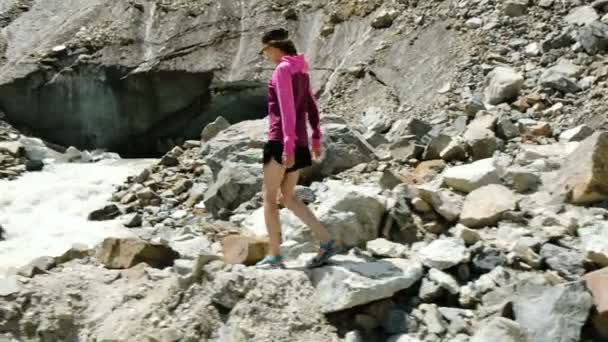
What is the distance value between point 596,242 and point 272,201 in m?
2.43

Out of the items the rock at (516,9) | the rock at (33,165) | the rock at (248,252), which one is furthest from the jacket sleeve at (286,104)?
the rock at (33,165)

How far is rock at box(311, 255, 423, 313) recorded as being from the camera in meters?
4.67

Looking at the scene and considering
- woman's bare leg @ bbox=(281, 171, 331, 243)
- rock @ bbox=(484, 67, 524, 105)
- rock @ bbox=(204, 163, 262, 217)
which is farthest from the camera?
rock @ bbox=(484, 67, 524, 105)

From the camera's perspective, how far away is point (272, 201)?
5.06m

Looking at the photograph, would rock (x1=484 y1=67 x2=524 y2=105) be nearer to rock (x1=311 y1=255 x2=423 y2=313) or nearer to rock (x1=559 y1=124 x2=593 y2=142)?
rock (x1=559 y1=124 x2=593 y2=142)

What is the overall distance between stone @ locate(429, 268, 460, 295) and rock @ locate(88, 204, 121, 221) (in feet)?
19.5

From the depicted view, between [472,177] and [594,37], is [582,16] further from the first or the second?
[472,177]

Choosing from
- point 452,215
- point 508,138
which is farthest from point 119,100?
point 452,215

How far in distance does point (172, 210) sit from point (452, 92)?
199 inches

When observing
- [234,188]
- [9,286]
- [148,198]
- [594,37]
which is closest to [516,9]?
[594,37]

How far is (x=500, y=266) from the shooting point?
5.12 m

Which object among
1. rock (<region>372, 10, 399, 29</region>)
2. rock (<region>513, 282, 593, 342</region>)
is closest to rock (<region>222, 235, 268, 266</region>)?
rock (<region>513, 282, 593, 342</region>)

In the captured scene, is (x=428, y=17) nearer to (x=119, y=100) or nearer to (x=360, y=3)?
(x=360, y=3)

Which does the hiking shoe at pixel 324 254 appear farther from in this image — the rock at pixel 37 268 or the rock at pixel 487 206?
the rock at pixel 37 268
